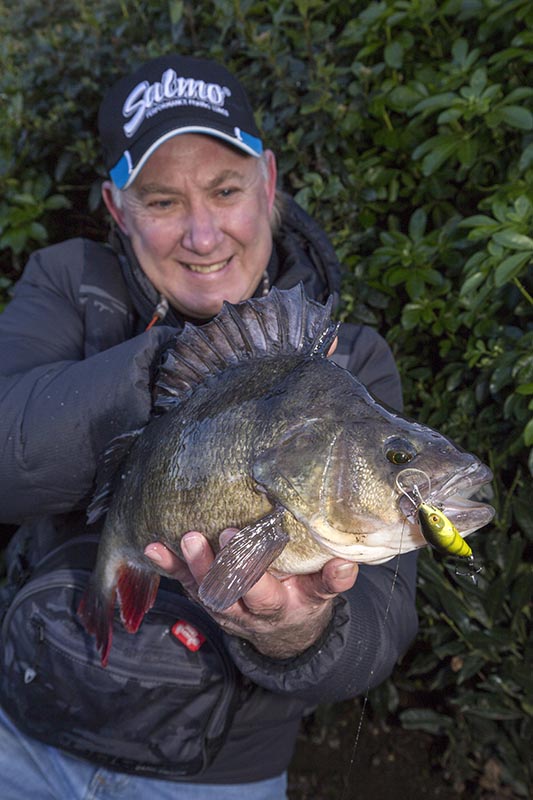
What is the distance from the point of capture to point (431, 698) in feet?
12.2

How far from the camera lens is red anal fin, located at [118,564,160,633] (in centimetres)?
222

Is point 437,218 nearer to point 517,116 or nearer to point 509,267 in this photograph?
point 517,116

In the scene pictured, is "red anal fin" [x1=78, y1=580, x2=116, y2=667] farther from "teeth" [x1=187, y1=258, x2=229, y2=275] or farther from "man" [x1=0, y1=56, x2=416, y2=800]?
"teeth" [x1=187, y1=258, x2=229, y2=275]

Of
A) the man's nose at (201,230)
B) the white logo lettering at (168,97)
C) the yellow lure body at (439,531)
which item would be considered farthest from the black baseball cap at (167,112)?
the yellow lure body at (439,531)

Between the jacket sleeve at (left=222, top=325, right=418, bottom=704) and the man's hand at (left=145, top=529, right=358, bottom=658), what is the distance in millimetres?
44

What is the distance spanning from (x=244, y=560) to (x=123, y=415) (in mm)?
671

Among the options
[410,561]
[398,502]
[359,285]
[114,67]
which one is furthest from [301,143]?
[398,502]

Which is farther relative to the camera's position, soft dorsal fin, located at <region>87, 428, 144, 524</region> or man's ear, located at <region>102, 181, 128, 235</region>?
man's ear, located at <region>102, 181, 128, 235</region>

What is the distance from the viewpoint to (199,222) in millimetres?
2850

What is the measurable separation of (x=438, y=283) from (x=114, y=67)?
233cm

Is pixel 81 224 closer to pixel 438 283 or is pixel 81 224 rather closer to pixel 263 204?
pixel 263 204

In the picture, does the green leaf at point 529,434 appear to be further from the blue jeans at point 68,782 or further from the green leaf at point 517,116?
the blue jeans at point 68,782

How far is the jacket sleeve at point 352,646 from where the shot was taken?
2195 millimetres

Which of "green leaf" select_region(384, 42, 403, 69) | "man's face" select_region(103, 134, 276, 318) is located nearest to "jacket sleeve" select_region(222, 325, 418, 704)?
"man's face" select_region(103, 134, 276, 318)
